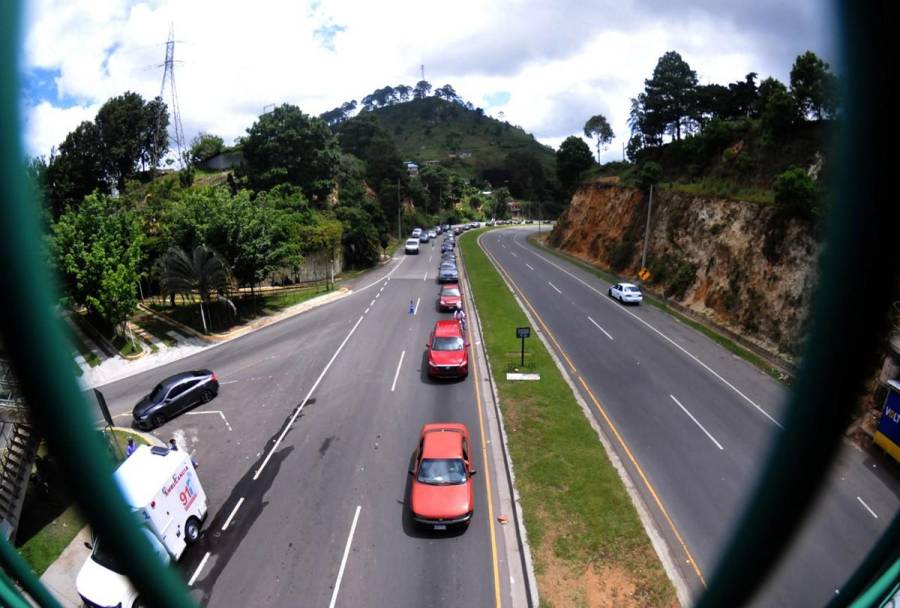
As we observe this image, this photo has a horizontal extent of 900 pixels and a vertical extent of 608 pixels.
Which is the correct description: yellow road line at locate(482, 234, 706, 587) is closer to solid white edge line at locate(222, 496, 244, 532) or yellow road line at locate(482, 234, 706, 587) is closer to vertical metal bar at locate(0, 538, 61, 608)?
vertical metal bar at locate(0, 538, 61, 608)

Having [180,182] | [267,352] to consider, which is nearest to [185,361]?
[267,352]

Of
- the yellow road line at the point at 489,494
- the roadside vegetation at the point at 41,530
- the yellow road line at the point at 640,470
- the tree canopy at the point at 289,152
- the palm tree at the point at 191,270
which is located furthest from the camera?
the tree canopy at the point at 289,152

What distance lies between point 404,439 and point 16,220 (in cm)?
1624

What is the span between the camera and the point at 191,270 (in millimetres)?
27266

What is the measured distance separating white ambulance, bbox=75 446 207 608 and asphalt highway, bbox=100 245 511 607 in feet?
2.24

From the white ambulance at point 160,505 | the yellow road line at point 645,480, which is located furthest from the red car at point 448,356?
the white ambulance at point 160,505

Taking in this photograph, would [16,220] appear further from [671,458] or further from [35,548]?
[671,458]

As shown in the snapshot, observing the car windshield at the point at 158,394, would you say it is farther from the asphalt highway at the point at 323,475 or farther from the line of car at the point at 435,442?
the asphalt highway at the point at 323,475

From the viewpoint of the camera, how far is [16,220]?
1.17 metres

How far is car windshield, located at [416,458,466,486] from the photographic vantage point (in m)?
13.2

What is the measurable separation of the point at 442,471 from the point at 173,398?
1118cm

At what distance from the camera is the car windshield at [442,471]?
522 inches

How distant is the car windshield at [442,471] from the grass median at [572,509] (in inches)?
64.4

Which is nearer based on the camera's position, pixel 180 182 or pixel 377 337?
pixel 377 337
